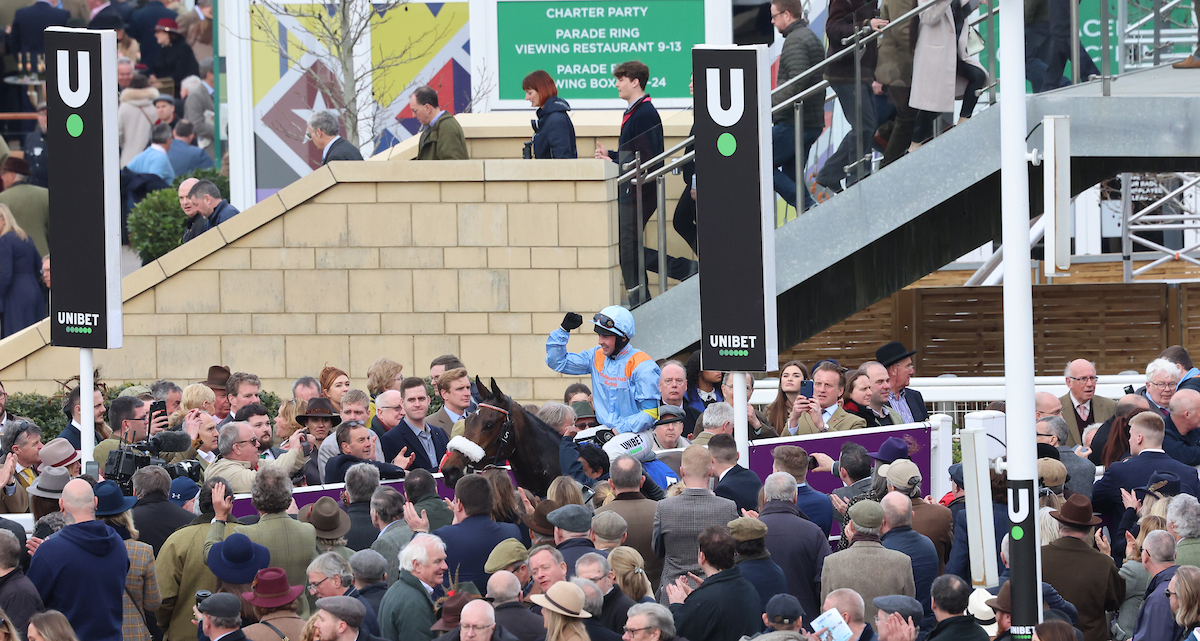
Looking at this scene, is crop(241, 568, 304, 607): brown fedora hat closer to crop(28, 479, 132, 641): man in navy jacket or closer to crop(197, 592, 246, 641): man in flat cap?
crop(197, 592, 246, 641): man in flat cap

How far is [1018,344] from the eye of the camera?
721 centimetres

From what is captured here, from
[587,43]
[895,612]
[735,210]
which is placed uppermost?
[587,43]

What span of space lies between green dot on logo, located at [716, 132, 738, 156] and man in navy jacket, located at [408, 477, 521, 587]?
2301 mm

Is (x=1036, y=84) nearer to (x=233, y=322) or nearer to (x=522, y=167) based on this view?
(x=522, y=167)

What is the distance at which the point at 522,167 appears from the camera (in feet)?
49.4

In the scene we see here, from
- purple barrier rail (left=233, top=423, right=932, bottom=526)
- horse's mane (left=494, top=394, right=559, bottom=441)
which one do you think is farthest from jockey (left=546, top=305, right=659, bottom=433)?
horse's mane (left=494, top=394, right=559, bottom=441)

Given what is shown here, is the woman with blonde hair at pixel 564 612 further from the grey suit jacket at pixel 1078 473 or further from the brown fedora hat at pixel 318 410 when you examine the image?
the brown fedora hat at pixel 318 410

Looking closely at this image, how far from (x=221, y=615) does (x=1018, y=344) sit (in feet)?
12.0

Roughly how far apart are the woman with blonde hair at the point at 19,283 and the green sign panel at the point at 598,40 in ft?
18.2

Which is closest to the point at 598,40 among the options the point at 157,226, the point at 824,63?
the point at 824,63

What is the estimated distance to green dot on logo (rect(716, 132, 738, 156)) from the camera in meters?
9.42

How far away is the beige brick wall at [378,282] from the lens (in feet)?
49.4

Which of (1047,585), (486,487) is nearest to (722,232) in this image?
(486,487)

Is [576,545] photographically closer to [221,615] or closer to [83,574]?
[221,615]
